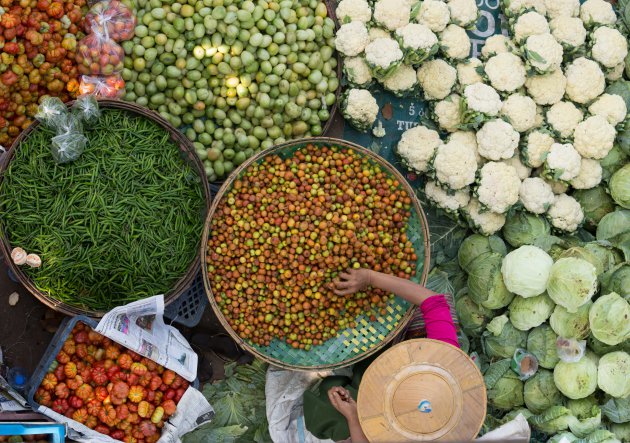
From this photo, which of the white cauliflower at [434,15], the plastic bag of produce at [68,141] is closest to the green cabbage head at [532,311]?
the white cauliflower at [434,15]

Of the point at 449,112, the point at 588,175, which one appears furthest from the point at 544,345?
the point at 449,112

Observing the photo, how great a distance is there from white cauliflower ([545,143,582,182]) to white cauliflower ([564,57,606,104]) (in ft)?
0.95

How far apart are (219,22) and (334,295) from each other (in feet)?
4.51

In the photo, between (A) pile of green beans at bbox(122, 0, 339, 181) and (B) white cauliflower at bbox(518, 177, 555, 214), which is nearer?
(A) pile of green beans at bbox(122, 0, 339, 181)

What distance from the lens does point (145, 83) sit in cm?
316

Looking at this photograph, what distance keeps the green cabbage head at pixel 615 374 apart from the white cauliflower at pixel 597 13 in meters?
1.71

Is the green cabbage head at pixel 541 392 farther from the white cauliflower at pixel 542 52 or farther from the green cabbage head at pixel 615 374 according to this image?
the white cauliflower at pixel 542 52

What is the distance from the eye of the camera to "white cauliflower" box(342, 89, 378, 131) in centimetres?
329

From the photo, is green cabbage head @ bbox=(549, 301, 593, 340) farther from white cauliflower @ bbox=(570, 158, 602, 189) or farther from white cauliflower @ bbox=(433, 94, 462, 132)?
white cauliflower @ bbox=(433, 94, 462, 132)

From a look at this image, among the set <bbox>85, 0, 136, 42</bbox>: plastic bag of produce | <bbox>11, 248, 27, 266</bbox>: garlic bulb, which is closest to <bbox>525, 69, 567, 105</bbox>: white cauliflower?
<bbox>85, 0, 136, 42</bbox>: plastic bag of produce

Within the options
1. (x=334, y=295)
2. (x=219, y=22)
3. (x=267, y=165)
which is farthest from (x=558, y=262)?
(x=219, y=22)

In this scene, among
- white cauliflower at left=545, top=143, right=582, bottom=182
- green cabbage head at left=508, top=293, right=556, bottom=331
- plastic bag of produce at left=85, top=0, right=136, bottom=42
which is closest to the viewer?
plastic bag of produce at left=85, top=0, right=136, bottom=42

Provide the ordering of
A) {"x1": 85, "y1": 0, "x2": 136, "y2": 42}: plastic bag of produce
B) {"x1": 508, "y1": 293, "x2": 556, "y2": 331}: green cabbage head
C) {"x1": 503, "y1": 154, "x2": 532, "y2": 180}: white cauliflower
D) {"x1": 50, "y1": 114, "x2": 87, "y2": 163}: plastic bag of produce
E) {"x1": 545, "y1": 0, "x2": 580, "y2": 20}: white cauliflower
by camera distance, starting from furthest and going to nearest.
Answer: {"x1": 545, "y1": 0, "x2": 580, "y2": 20}: white cauliflower
{"x1": 503, "y1": 154, "x2": 532, "y2": 180}: white cauliflower
{"x1": 508, "y1": 293, "x2": 556, "y2": 331}: green cabbage head
{"x1": 85, "y1": 0, "x2": 136, "y2": 42}: plastic bag of produce
{"x1": 50, "y1": 114, "x2": 87, "y2": 163}: plastic bag of produce

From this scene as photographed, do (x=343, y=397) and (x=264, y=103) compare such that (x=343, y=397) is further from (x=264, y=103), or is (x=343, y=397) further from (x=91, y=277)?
(x=264, y=103)
